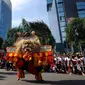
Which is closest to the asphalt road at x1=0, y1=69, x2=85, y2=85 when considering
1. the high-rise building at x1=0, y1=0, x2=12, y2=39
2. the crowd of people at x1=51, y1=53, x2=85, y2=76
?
the crowd of people at x1=51, y1=53, x2=85, y2=76

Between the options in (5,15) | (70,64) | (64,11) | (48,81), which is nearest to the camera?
(48,81)

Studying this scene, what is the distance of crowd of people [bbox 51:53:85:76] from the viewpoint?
2173cm

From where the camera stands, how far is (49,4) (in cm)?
14450

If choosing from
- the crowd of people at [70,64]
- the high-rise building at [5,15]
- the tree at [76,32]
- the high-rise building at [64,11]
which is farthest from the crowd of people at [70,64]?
the high-rise building at [5,15]

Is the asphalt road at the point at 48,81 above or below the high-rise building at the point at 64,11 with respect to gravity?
below

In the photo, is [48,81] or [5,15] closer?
[48,81]

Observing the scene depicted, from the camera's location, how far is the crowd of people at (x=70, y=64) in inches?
856

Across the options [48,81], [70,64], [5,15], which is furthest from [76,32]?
[5,15]

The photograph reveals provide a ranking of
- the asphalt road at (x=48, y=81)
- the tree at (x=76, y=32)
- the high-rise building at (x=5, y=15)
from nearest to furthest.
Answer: the asphalt road at (x=48, y=81)
the tree at (x=76, y=32)
the high-rise building at (x=5, y=15)

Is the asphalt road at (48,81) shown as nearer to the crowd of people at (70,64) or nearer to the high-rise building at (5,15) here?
the crowd of people at (70,64)

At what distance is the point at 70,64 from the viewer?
22.7 m

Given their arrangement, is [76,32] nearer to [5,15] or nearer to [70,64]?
[70,64]

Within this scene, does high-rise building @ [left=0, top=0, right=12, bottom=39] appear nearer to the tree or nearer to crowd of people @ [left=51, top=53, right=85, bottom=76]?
the tree

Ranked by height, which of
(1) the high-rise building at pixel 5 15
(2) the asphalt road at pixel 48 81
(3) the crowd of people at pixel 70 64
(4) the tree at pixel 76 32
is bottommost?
(2) the asphalt road at pixel 48 81
